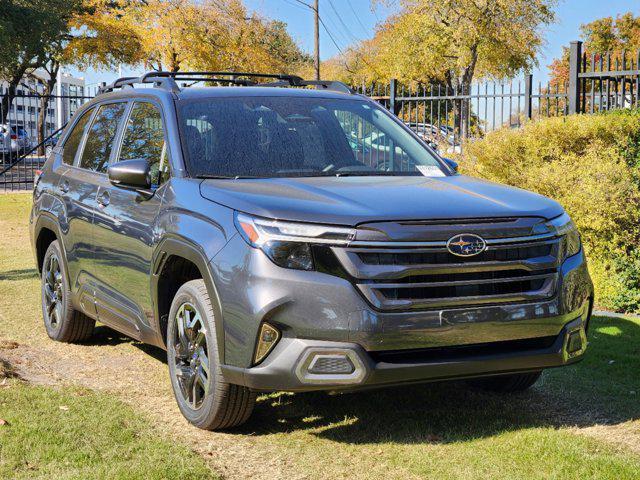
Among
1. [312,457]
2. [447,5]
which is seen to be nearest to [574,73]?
[312,457]

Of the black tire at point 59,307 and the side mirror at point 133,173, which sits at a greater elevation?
the side mirror at point 133,173

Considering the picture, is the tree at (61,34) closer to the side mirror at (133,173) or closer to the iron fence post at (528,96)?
the iron fence post at (528,96)

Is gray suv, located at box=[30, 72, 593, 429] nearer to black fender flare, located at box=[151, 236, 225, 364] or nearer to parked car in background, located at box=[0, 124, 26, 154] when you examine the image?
black fender flare, located at box=[151, 236, 225, 364]

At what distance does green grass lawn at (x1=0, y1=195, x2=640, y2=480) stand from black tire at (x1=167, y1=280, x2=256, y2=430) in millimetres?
132

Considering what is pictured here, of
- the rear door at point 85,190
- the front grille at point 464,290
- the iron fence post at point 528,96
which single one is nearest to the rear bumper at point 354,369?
the front grille at point 464,290

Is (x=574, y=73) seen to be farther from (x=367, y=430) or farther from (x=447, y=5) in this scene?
(x=447, y=5)

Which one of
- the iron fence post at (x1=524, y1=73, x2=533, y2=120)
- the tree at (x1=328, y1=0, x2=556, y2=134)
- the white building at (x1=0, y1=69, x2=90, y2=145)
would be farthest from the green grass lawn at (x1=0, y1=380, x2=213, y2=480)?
the tree at (x1=328, y1=0, x2=556, y2=134)

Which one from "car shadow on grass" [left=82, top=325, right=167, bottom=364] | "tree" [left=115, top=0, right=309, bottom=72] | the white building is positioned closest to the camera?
"car shadow on grass" [left=82, top=325, right=167, bottom=364]

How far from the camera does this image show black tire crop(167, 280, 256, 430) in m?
4.49

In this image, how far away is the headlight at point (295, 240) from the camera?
161 inches

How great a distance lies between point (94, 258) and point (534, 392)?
2.98m

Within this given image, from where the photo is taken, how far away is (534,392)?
5.68m

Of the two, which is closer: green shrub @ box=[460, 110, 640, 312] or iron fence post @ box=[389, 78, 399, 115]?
green shrub @ box=[460, 110, 640, 312]

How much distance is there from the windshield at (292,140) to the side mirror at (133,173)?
27cm
